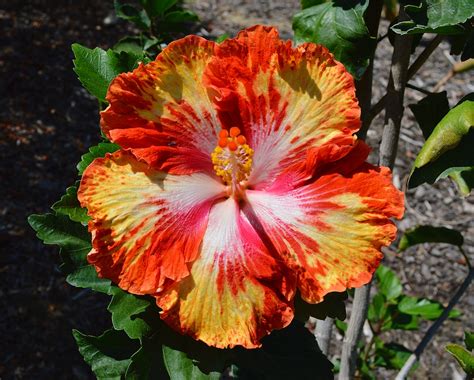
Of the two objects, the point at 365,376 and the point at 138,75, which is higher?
the point at 138,75

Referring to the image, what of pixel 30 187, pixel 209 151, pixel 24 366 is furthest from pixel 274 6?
pixel 209 151

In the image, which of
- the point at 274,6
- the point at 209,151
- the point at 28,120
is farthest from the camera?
the point at 274,6

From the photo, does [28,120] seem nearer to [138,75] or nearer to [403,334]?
[403,334]

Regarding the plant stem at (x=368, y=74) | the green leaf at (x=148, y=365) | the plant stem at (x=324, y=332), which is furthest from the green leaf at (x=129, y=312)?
the plant stem at (x=324, y=332)

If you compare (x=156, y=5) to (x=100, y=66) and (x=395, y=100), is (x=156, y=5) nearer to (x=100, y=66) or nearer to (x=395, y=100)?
(x=100, y=66)

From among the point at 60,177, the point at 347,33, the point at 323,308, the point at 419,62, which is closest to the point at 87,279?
the point at 323,308

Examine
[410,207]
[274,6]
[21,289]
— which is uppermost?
[274,6]

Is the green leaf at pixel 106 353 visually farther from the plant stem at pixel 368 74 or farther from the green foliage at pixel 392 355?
the green foliage at pixel 392 355

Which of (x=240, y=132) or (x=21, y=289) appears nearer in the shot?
(x=240, y=132)
